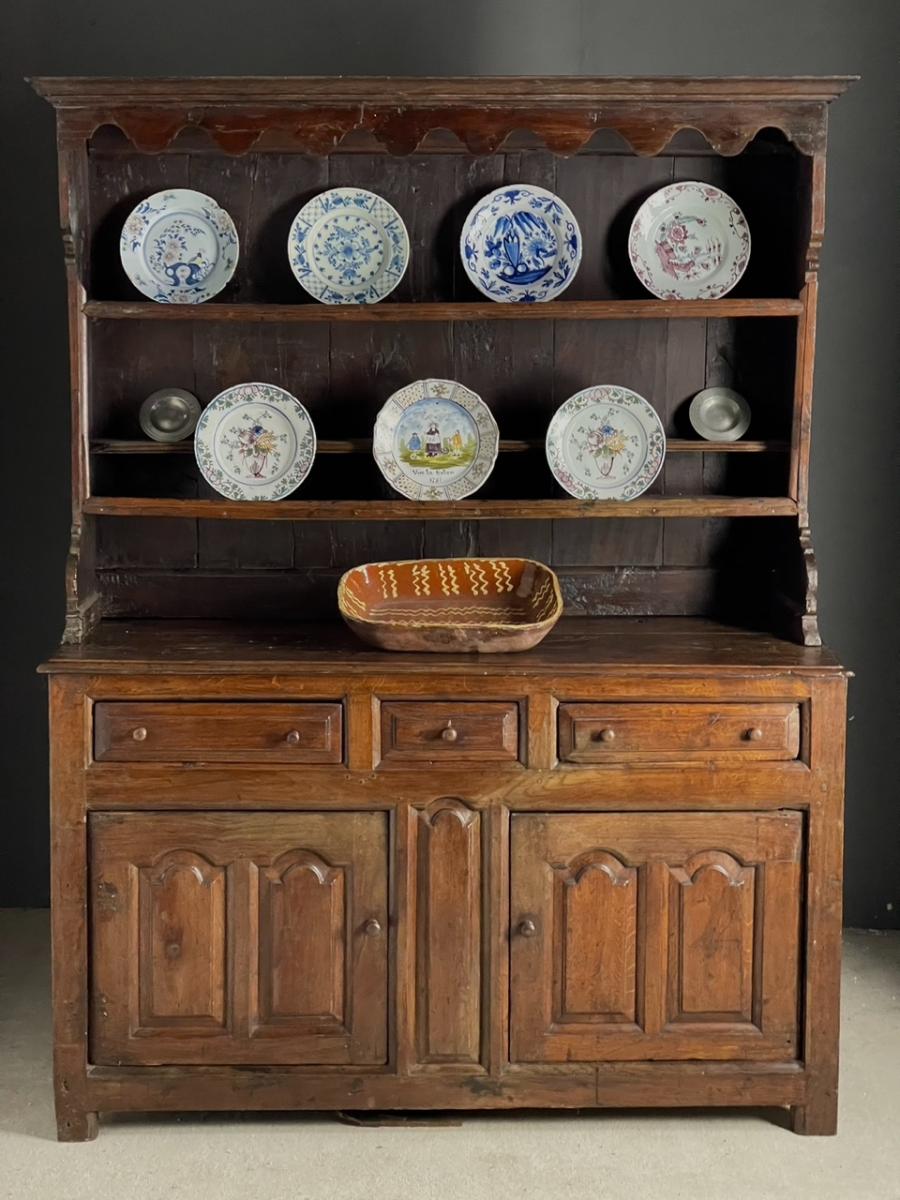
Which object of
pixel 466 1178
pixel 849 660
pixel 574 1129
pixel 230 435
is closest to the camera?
pixel 466 1178

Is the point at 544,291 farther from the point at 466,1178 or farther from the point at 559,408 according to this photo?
the point at 466,1178

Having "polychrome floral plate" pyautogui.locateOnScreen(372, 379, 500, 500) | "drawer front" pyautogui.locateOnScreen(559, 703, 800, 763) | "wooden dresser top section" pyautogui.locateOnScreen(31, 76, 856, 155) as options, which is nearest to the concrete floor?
"drawer front" pyautogui.locateOnScreen(559, 703, 800, 763)

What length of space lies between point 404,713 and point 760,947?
0.81m

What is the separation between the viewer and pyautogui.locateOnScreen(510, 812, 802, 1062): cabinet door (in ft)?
9.09

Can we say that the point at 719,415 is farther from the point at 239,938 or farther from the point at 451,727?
the point at 239,938

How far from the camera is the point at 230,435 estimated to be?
308 cm

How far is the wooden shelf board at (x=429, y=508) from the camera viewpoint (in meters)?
2.92

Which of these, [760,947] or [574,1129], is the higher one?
[760,947]

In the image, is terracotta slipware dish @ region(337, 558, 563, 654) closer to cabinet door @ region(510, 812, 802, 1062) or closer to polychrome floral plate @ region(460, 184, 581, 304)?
cabinet door @ region(510, 812, 802, 1062)

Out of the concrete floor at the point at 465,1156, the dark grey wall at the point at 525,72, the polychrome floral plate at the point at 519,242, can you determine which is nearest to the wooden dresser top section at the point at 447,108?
the polychrome floral plate at the point at 519,242

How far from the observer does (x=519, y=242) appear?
3.09 metres

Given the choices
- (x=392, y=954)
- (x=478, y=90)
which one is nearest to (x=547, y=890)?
(x=392, y=954)

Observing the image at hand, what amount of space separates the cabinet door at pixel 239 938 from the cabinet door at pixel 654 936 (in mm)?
296

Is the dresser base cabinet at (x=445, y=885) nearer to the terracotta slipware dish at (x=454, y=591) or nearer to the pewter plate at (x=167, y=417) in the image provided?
the terracotta slipware dish at (x=454, y=591)
